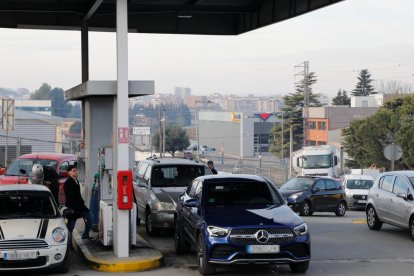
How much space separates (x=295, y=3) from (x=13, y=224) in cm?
1037

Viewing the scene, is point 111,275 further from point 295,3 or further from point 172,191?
point 295,3

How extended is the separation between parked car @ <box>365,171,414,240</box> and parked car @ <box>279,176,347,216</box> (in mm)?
6851

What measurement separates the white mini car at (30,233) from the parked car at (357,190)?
2466 centimetres

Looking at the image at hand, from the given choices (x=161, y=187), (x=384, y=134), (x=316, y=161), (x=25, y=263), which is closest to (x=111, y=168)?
(x=25, y=263)

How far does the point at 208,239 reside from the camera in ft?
35.9

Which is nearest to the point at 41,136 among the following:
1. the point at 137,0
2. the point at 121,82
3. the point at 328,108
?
the point at 137,0

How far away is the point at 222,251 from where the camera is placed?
1080 centimetres

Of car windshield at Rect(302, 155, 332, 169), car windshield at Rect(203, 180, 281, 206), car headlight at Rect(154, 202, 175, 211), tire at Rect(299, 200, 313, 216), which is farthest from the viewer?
car windshield at Rect(302, 155, 332, 169)

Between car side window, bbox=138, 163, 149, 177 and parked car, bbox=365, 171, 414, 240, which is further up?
car side window, bbox=138, 163, 149, 177

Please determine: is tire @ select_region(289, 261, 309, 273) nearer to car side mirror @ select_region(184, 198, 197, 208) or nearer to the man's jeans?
car side mirror @ select_region(184, 198, 197, 208)

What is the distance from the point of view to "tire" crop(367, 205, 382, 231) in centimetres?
1759

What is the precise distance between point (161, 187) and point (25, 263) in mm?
5981

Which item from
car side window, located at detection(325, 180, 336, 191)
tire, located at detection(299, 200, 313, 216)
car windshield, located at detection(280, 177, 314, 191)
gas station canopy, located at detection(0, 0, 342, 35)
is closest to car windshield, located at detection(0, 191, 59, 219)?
gas station canopy, located at detection(0, 0, 342, 35)

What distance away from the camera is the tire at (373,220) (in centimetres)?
1759
